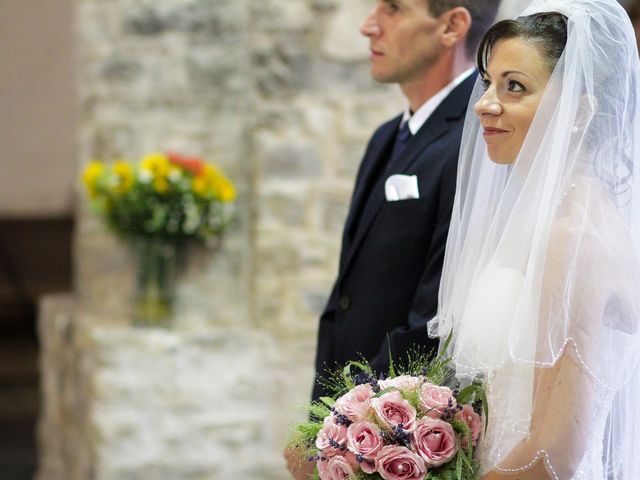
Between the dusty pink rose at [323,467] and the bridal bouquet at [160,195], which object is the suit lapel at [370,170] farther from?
the bridal bouquet at [160,195]

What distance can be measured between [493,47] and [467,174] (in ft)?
0.90

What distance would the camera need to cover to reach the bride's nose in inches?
77.2

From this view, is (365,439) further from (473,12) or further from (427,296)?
(473,12)

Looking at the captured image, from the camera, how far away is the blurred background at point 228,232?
4762 millimetres

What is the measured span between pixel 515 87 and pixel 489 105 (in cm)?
5

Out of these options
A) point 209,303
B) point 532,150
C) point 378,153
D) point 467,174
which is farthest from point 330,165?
point 532,150

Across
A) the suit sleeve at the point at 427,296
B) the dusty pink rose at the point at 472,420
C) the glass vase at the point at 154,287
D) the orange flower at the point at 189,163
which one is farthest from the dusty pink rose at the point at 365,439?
the glass vase at the point at 154,287

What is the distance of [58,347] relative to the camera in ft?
17.8

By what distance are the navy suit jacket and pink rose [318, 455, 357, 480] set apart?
1.51 feet

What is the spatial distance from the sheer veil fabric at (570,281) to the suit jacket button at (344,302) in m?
0.59

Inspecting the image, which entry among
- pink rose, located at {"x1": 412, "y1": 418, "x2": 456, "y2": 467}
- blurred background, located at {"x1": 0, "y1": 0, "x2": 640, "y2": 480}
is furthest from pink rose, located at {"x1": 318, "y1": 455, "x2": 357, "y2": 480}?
blurred background, located at {"x1": 0, "y1": 0, "x2": 640, "y2": 480}

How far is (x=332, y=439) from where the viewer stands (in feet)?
6.31

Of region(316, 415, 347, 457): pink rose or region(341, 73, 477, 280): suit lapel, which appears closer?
region(316, 415, 347, 457): pink rose

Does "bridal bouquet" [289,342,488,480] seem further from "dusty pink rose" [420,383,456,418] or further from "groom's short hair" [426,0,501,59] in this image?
"groom's short hair" [426,0,501,59]
